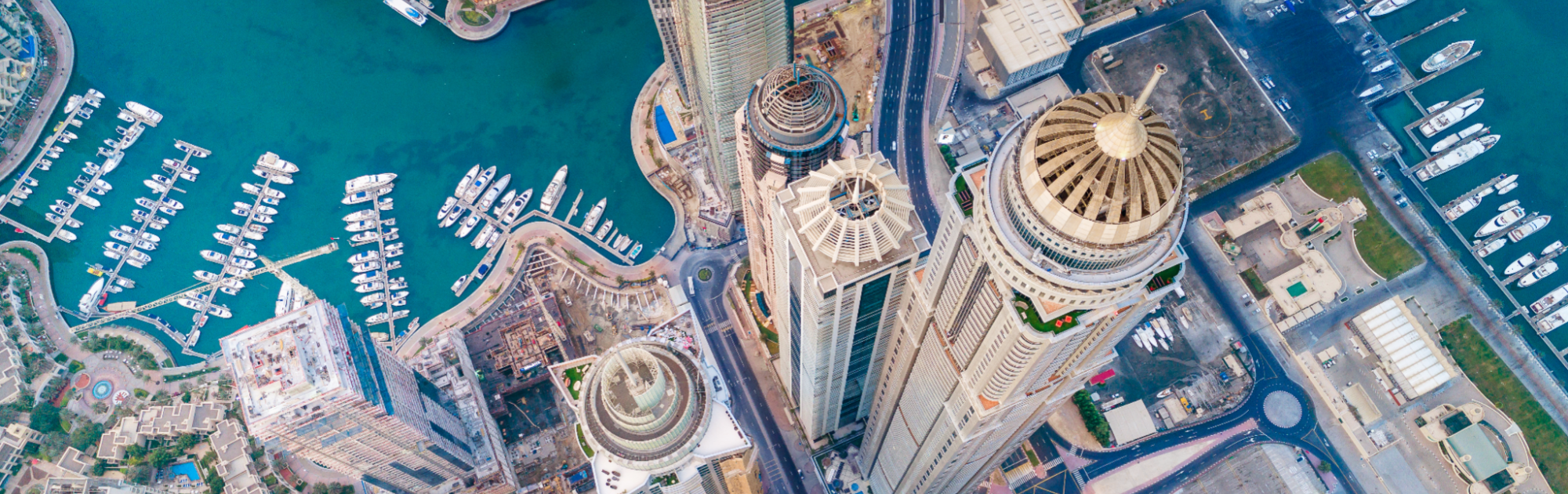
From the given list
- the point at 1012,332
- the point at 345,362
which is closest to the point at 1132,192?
the point at 1012,332

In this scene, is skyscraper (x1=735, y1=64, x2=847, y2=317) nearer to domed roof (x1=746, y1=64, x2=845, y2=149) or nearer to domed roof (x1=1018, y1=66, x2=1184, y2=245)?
domed roof (x1=746, y1=64, x2=845, y2=149)

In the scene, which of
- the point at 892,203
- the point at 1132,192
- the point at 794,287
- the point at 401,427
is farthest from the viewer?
the point at 401,427

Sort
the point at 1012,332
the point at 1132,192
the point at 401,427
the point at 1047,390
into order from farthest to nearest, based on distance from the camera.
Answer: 1. the point at 401,427
2. the point at 1047,390
3. the point at 1012,332
4. the point at 1132,192

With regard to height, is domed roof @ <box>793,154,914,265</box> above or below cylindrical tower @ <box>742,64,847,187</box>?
below

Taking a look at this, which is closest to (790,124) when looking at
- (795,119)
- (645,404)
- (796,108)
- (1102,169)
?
(795,119)

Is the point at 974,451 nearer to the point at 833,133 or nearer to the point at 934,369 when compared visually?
the point at 934,369

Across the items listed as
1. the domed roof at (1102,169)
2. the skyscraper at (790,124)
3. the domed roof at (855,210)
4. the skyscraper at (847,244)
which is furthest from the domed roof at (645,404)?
the domed roof at (1102,169)

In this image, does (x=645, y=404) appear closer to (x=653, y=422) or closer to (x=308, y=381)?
(x=653, y=422)

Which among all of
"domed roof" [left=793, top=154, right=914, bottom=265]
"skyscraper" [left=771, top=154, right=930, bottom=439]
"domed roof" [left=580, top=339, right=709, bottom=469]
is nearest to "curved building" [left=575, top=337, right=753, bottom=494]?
"domed roof" [left=580, top=339, right=709, bottom=469]

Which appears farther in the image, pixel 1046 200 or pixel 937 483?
pixel 937 483
